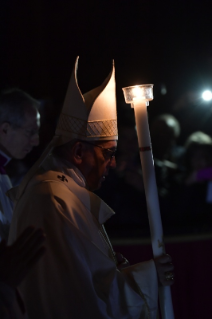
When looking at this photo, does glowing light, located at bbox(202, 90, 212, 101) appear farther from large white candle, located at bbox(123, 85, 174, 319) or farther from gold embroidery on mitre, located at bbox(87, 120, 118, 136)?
large white candle, located at bbox(123, 85, 174, 319)

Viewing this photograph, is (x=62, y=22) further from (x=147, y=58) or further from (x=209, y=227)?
(x=209, y=227)

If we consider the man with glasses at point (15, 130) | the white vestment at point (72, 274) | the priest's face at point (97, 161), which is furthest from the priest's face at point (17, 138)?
the white vestment at point (72, 274)

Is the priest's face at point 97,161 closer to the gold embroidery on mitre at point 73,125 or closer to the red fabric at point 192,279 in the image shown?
the gold embroidery on mitre at point 73,125

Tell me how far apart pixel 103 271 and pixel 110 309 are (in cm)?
18

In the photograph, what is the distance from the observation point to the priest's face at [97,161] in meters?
2.65

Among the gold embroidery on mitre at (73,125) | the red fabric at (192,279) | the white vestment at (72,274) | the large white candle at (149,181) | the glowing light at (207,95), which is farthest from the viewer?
the glowing light at (207,95)

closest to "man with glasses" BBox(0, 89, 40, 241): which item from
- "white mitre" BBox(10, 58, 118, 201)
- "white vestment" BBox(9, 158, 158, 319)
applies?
"white mitre" BBox(10, 58, 118, 201)

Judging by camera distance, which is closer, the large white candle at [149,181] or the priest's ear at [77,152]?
the large white candle at [149,181]

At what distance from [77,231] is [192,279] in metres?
2.15

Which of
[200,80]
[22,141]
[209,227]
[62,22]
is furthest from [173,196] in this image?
[62,22]

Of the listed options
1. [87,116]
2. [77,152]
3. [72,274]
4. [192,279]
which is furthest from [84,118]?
[192,279]

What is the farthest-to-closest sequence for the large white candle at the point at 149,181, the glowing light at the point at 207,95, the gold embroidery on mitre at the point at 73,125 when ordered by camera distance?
the glowing light at the point at 207,95 → the gold embroidery on mitre at the point at 73,125 → the large white candle at the point at 149,181

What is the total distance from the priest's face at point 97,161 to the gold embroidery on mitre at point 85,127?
0.18 feet

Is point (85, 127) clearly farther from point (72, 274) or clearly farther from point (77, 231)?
point (72, 274)
